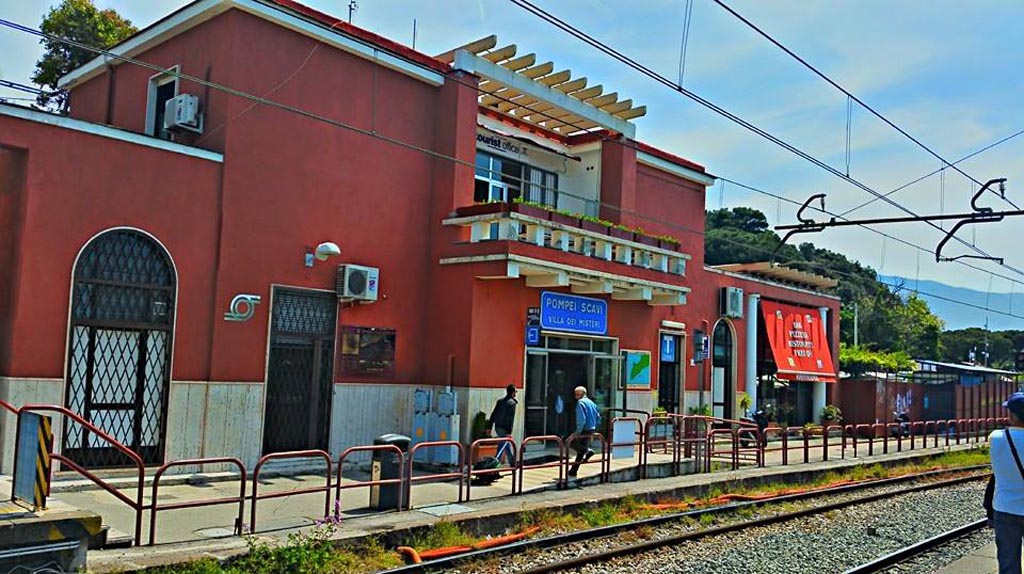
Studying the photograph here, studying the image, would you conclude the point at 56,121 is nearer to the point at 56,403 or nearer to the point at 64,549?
the point at 56,403

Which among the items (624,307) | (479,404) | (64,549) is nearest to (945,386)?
(624,307)

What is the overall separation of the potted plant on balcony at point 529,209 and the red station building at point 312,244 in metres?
0.06

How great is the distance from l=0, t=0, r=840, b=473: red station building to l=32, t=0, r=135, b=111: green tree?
254 inches

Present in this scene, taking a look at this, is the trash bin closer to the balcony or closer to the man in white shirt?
the balcony

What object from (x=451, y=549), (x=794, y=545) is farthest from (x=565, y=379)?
(x=451, y=549)

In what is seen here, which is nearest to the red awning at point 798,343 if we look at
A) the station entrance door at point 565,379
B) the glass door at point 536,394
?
the station entrance door at point 565,379

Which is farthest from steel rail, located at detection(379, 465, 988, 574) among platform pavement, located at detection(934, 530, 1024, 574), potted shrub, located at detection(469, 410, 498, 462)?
potted shrub, located at detection(469, 410, 498, 462)

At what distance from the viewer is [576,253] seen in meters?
18.4

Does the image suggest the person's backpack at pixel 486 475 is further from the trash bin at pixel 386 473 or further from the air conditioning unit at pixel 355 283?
the air conditioning unit at pixel 355 283

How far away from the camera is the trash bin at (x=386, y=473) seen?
40.6ft

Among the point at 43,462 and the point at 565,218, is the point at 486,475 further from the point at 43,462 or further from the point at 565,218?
the point at 43,462

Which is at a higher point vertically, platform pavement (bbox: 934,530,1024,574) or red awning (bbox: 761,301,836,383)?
red awning (bbox: 761,301,836,383)

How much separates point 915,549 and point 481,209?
963 cm

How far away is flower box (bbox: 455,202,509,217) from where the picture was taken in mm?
17133
